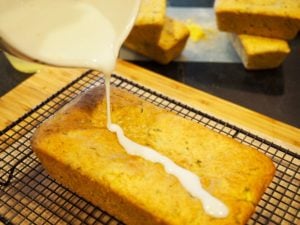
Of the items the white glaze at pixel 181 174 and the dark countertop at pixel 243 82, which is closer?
the white glaze at pixel 181 174

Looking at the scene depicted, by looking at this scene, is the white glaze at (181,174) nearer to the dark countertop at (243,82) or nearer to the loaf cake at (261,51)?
the dark countertop at (243,82)

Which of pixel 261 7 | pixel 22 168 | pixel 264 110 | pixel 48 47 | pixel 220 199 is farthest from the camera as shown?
pixel 261 7

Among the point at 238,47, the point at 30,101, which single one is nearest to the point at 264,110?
the point at 238,47

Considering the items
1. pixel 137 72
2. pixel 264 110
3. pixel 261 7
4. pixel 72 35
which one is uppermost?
pixel 72 35

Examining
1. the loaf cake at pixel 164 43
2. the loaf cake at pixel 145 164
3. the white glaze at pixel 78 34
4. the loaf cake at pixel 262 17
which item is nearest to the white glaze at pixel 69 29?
the white glaze at pixel 78 34

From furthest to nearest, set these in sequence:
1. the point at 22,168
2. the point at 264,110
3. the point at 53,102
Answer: the point at 264,110 → the point at 53,102 → the point at 22,168

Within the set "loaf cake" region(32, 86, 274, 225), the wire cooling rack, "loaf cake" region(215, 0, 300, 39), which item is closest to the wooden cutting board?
the wire cooling rack

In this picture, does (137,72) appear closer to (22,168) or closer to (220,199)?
(22,168)
